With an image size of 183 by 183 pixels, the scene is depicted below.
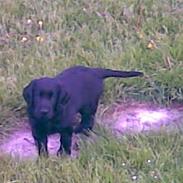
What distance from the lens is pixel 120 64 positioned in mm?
5121

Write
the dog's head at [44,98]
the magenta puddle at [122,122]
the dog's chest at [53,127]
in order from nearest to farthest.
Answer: the dog's head at [44,98], the dog's chest at [53,127], the magenta puddle at [122,122]

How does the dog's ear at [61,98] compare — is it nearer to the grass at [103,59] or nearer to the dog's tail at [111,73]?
the grass at [103,59]

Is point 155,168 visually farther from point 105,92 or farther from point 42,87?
point 105,92

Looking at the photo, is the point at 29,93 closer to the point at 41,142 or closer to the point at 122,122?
the point at 41,142

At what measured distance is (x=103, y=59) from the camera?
5.18 meters

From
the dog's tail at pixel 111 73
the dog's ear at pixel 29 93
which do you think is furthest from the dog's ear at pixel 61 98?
the dog's tail at pixel 111 73

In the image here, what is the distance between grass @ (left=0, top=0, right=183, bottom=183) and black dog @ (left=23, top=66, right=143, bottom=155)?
0.16 meters

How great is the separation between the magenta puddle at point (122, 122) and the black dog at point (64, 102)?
0.53ft

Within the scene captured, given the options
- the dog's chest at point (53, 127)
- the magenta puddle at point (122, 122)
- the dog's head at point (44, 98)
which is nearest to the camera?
the dog's head at point (44, 98)

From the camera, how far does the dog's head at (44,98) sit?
3.90 metres

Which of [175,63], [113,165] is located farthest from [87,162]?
[175,63]

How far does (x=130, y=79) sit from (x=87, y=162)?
43.1 inches

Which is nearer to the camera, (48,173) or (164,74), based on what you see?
(48,173)

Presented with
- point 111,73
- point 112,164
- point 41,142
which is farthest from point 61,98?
point 111,73
